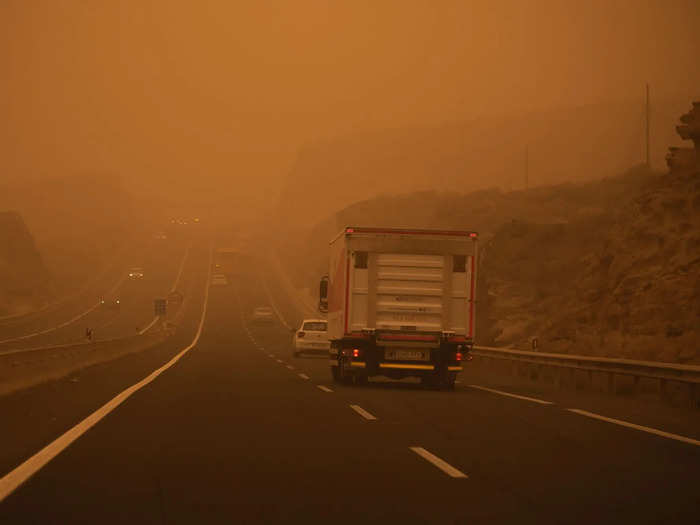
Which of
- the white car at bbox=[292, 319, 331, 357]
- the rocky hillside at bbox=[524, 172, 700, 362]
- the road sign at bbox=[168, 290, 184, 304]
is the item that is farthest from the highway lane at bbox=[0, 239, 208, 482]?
the road sign at bbox=[168, 290, 184, 304]

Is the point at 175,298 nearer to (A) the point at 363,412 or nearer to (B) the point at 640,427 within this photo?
(A) the point at 363,412

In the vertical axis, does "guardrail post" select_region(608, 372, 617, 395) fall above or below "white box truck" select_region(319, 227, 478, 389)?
below

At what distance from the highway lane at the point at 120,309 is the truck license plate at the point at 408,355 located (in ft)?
104

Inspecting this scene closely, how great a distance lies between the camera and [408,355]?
20.7m

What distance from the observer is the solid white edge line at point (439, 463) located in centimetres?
934

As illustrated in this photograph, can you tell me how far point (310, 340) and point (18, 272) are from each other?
83364 mm

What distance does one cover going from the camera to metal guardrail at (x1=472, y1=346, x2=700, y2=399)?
18211 millimetres

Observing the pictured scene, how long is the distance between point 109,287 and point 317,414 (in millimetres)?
114731

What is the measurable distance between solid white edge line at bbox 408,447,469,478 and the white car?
29093 mm

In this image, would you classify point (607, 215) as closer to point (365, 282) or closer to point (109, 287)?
point (365, 282)

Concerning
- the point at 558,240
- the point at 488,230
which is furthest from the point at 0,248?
the point at 558,240

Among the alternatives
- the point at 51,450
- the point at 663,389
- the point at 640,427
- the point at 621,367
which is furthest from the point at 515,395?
the point at 51,450

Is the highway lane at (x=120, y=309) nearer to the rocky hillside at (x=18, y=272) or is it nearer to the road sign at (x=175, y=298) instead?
the road sign at (x=175, y=298)

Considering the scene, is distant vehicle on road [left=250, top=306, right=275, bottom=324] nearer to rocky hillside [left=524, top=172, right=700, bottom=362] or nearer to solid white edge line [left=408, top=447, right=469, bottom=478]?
rocky hillside [left=524, top=172, right=700, bottom=362]
